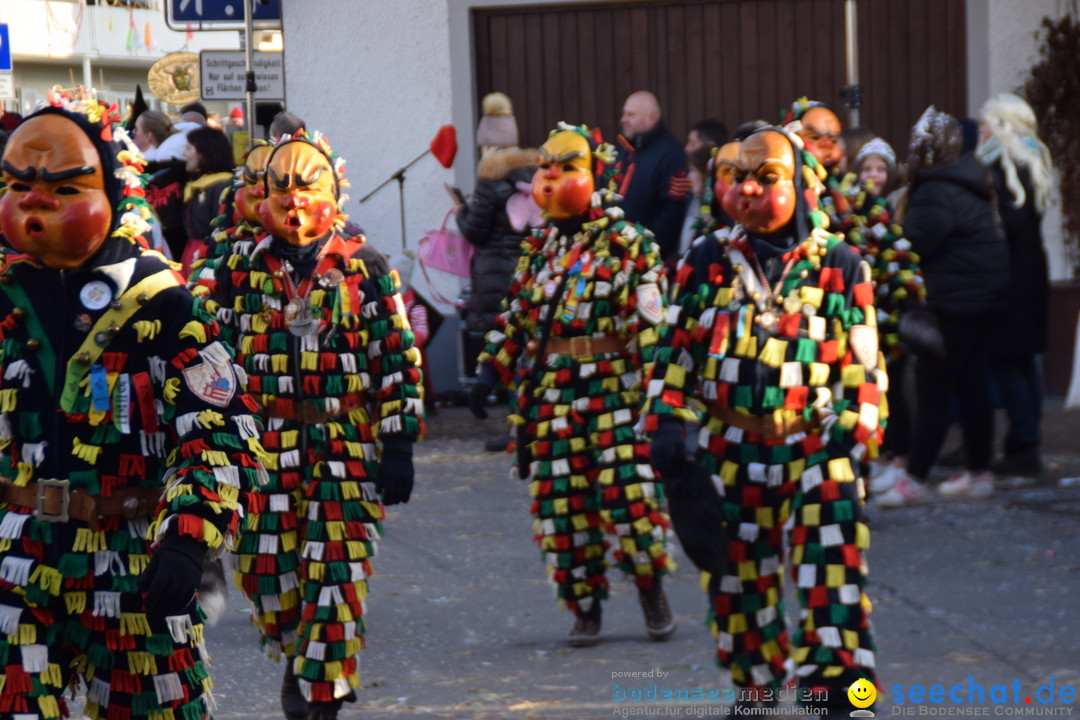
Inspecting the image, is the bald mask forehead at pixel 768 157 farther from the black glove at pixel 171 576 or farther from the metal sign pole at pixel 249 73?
the metal sign pole at pixel 249 73

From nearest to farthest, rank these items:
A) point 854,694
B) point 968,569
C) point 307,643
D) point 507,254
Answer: point 854,694 < point 307,643 < point 968,569 < point 507,254

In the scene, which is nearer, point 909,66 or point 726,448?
point 726,448

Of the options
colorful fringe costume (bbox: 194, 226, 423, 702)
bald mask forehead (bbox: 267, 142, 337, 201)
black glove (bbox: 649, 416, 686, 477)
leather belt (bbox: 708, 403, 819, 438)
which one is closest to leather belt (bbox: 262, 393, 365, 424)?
colorful fringe costume (bbox: 194, 226, 423, 702)

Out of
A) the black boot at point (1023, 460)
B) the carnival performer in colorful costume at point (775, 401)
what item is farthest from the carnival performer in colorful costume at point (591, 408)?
the black boot at point (1023, 460)

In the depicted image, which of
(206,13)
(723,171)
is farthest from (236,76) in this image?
(723,171)

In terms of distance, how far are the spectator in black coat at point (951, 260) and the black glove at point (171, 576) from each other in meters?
5.31

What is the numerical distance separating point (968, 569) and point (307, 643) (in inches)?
130

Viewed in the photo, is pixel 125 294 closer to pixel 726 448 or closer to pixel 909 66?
pixel 726 448

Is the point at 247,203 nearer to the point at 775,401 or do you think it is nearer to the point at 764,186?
the point at 764,186

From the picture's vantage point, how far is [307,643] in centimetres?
492

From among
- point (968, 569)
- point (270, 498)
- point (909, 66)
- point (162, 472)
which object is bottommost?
point (968, 569)

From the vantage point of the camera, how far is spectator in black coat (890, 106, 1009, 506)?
7844 millimetres

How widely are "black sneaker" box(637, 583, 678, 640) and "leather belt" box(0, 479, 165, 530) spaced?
274 cm

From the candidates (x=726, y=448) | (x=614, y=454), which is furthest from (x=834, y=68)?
(x=726, y=448)
